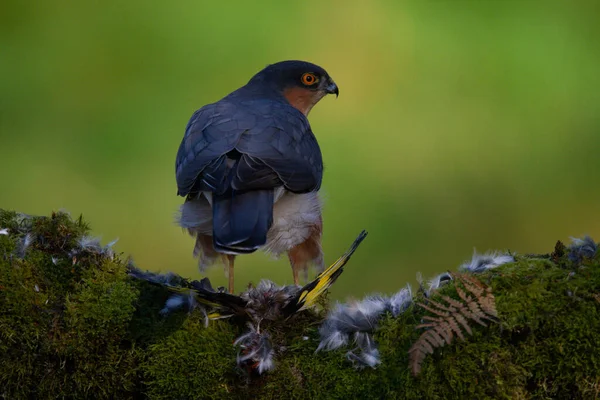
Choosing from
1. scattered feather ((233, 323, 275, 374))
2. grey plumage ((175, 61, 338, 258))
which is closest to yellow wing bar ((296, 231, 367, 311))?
scattered feather ((233, 323, 275, 374))

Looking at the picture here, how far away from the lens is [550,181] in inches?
352

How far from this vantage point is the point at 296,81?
6.37 m

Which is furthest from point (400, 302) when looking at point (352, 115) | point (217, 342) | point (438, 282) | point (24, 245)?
point (352, 115)

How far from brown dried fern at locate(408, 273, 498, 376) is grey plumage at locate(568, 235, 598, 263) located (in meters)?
0.36

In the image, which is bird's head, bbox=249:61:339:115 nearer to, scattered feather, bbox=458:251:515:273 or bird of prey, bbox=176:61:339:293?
bird of prey, bbox=176:61:339:293

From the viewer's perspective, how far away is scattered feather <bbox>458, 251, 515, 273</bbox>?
3054 mm

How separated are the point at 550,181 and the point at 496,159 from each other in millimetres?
596

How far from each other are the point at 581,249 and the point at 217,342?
1.25 meters

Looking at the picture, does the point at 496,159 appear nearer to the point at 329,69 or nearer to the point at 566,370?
the point at 329,69

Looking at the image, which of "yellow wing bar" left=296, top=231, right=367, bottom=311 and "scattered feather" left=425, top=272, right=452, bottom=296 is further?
"yellow wing bar" left=296, top=231, right=367, bottom=311

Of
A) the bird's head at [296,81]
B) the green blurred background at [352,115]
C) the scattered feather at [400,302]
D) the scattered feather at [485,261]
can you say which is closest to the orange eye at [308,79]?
the bird's head at [296,81]

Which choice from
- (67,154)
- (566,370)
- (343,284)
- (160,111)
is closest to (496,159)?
(343,284)

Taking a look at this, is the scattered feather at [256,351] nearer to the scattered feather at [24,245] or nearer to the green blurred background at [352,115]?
the scattered feather at [24,245]

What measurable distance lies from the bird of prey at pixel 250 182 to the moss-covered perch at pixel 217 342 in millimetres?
792
